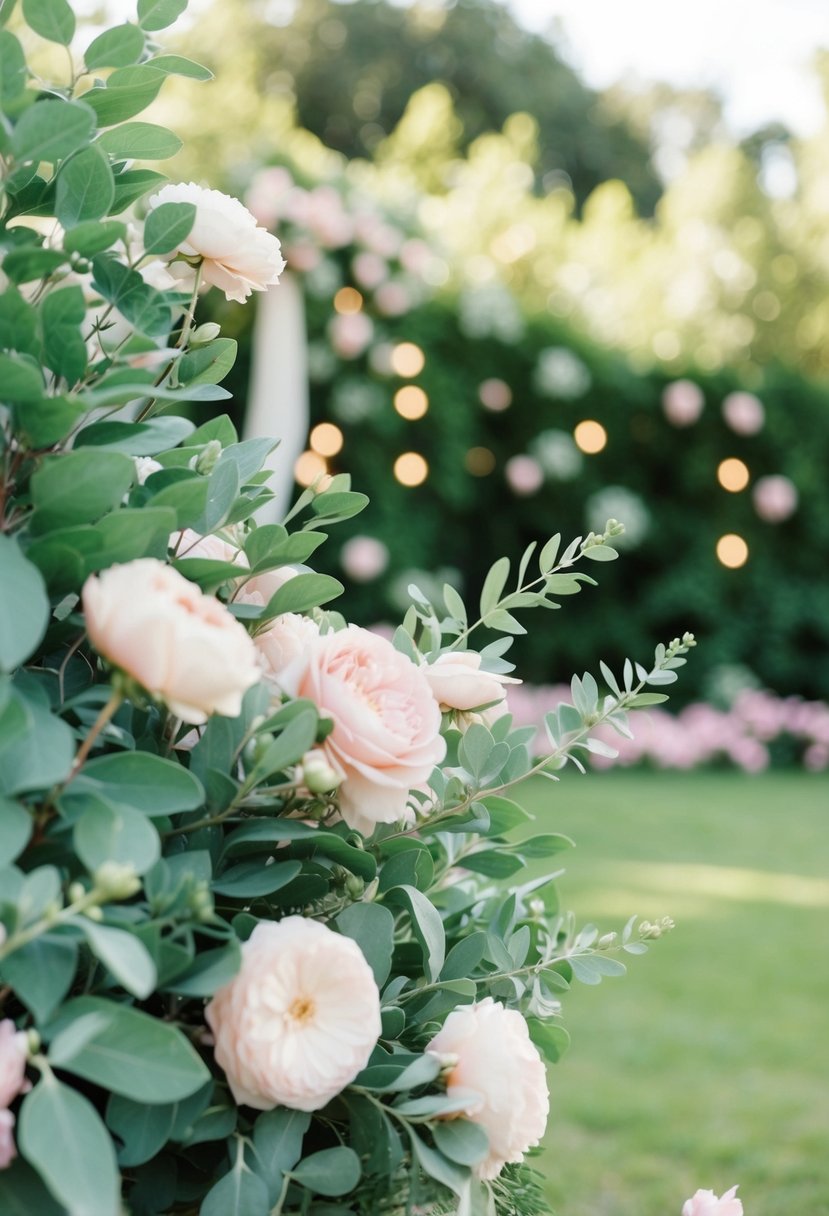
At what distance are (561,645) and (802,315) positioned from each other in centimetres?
1297

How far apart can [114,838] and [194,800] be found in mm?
54

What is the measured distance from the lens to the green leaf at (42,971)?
54cm

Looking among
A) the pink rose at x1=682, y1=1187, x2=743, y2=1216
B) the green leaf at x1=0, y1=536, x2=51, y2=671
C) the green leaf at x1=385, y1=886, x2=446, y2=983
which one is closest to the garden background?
the pink rose at x1=682, y1=1187, x2=743, y2=1216

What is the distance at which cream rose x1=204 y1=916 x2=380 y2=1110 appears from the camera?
61 cm

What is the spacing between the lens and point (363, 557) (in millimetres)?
6172

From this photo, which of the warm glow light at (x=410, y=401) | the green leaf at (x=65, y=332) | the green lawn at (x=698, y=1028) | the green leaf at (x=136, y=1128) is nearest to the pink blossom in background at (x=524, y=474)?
the warm glow light at (x=410, y=401)

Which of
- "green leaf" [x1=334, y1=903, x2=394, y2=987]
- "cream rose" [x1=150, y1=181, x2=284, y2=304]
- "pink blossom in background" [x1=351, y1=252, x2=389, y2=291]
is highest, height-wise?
"cream rose" [x1=150, y1=181, x2=284, y2=304]

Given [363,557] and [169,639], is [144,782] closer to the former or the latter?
Answer: [169,639]

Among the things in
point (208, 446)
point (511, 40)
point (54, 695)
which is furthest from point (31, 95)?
point (511, 40)

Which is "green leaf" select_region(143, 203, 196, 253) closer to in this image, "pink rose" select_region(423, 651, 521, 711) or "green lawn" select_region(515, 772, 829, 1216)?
"pink rose" select_region(423, 651, 521, 711)

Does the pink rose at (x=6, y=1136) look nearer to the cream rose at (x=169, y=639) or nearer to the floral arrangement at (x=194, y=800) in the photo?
the floral arrangement at (x=194, y=800)

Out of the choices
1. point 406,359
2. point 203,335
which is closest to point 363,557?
point 406,359

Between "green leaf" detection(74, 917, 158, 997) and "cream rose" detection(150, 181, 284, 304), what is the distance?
1.54 feet

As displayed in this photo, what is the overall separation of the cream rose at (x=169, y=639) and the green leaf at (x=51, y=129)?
246 mm
